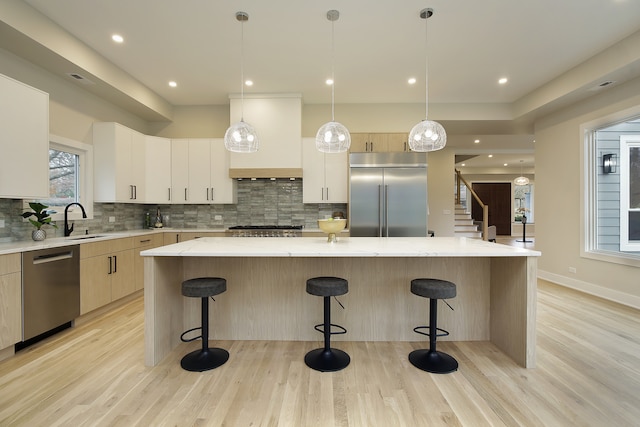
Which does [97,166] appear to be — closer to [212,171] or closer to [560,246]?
[212,171]

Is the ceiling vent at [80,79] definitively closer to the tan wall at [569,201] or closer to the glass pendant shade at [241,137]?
the glass pendant shade at [241,137]

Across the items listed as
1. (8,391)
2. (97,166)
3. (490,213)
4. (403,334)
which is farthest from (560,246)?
(490,213)

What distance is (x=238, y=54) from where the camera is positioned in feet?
11.4

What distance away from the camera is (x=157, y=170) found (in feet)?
15.4

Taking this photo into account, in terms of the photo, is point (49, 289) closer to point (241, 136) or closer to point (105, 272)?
point (105, 272)

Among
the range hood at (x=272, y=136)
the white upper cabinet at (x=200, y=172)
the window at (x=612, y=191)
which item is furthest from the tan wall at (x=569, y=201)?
the white upper cabinet at (x=200, y=172)

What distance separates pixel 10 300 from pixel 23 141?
137cm

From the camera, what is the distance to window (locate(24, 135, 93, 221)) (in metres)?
3.46

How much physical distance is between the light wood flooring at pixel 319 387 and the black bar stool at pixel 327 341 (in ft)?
0.21

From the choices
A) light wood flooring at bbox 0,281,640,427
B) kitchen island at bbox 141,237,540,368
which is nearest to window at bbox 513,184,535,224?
light wood flooring at bbox 0,281,640,427

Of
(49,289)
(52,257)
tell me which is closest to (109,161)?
(52,257)

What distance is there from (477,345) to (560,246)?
317 centimetres

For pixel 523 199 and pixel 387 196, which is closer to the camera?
pixel 387 196

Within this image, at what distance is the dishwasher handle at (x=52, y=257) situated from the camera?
8.40 feet
